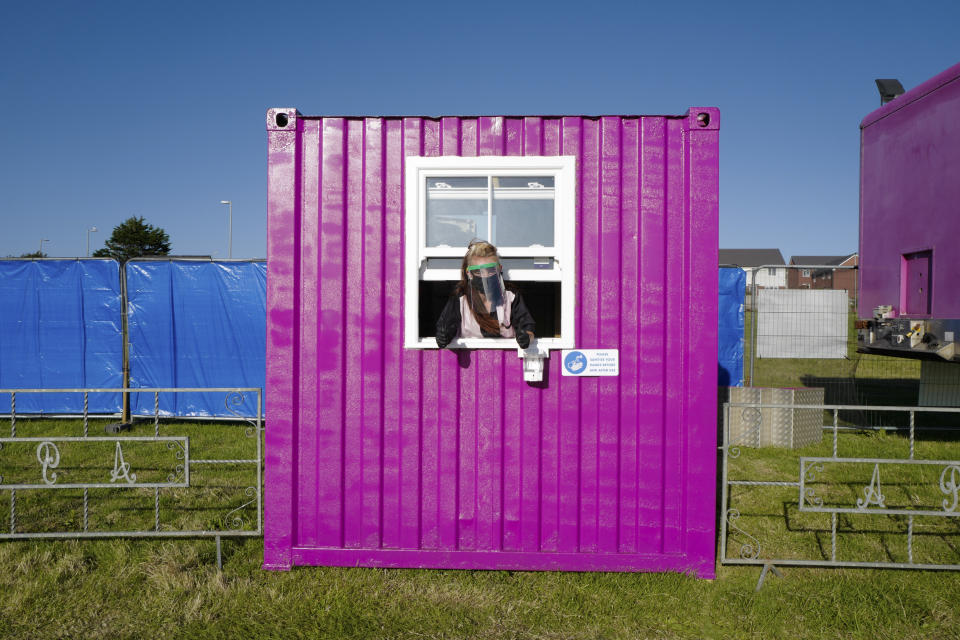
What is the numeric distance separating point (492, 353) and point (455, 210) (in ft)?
3.21

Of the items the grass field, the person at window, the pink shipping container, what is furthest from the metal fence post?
the person at window

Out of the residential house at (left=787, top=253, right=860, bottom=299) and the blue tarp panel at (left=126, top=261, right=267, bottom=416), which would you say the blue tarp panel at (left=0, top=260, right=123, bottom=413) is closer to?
the blue tarp panel at (left=126, top=261, right=267, bottom=416)

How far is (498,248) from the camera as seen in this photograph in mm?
3979

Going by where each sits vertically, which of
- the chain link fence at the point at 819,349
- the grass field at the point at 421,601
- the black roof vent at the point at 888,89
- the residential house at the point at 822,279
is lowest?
the grass field at the point at 421,601

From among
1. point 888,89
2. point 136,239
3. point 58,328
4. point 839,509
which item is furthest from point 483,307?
point 136,239

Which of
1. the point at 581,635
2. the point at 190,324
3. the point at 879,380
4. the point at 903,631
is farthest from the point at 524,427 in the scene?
the point at 879,380

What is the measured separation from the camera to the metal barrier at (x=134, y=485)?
4211 mm

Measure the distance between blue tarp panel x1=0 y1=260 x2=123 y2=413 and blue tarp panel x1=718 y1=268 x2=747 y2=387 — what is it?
896 cm

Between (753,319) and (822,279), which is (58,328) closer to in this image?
(753,319)

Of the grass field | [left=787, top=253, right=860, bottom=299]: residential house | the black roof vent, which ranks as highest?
the black roof vent

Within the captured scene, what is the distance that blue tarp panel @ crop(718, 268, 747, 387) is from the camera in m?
9.46

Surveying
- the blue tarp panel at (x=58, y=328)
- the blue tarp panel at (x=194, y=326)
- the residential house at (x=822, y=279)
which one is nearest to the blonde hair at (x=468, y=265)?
the blue tarp panel at (x=194, y=326)

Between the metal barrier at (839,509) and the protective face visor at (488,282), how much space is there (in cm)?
166

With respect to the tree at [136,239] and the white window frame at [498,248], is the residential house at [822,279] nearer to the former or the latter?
the white window frame at [498,248]
